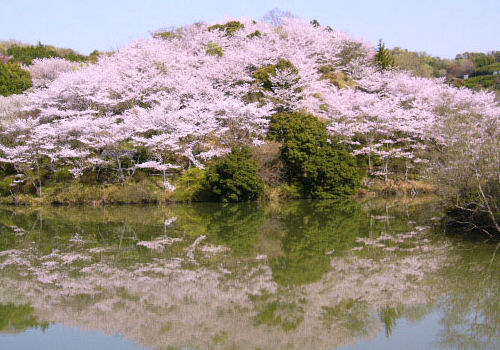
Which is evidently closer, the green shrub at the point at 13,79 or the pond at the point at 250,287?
the pond at the point at 250,287

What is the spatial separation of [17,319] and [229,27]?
3389cm

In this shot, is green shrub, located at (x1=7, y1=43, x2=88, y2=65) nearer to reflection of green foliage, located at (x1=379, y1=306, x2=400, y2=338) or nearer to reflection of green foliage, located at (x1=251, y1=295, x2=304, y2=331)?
reflection of green foliage, located at (x1=251, y1=295, x2=304, y2=331)

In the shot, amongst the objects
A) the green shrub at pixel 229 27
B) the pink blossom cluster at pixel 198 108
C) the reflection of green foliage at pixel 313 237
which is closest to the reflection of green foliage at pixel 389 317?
the reflection of green foliage at pixel 313 237

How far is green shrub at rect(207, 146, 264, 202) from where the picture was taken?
813 inches

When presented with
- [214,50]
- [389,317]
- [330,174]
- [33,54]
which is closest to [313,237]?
[389,317]

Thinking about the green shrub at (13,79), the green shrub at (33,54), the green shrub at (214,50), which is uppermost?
the green shrub at (33,54)

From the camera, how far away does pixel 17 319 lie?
7.19 meters

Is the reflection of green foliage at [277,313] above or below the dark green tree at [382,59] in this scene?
below

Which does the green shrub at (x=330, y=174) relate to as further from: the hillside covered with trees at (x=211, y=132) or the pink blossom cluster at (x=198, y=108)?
the pink blossom cluster at (x=198, y=108)

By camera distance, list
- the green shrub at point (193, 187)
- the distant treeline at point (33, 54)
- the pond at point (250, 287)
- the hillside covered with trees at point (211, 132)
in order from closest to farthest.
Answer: the pond at point (250, 287) < the green shrub at point (193, 187) < the hillside covered with trees at point (211, 132) < the distant treeline at point (33, 54)

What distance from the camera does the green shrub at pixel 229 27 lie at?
122 feet

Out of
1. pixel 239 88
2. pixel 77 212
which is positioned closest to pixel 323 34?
pixel 239 88

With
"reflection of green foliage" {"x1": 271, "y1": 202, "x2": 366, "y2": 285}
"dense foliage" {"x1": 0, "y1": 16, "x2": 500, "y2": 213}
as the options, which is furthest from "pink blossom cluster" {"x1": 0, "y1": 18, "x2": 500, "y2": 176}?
"reflection of green foliage" {"x1": 271, "y1": 202, "x2": 366, "y2": 285}

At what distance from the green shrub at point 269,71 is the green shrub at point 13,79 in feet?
53.2
